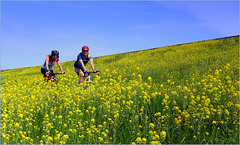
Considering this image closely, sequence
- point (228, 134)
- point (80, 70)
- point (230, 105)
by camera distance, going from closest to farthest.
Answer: point (228, 134) → point (230, 105) → point (80, 70)

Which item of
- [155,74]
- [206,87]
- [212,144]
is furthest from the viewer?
[155,74]

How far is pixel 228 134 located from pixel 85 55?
5298 mm

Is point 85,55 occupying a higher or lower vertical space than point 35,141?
higher

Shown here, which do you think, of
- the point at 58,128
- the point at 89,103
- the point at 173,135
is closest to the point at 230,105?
the point at 173,135

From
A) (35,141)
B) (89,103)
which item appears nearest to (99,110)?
(89,103)

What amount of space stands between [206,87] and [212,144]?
1329 millimetres

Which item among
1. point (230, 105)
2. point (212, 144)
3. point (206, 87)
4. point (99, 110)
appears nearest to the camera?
point (212, 144)

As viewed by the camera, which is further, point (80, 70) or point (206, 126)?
point (80, 70)

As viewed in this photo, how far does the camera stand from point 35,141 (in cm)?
365

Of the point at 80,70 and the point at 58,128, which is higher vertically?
the point at 80,70

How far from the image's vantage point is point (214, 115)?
4.06m

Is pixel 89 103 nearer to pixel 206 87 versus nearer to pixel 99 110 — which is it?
pixel 99 110

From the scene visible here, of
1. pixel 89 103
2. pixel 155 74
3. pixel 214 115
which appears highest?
pixel 155 74

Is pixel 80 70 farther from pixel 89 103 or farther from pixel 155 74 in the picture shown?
pixel 155 74
